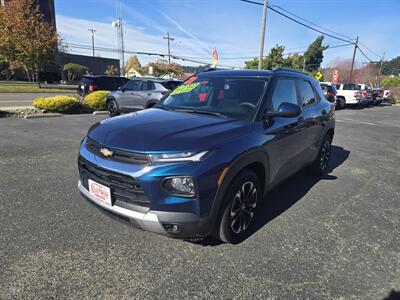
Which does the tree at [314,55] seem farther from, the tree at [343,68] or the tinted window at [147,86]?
the tinted window at [147,86]

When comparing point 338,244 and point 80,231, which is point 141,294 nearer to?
point 80,231

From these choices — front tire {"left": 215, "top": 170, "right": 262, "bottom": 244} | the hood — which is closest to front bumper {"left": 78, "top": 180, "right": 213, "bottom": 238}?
front tire {"left": 215, "top": 170, "right": 262, "bottom": 244}

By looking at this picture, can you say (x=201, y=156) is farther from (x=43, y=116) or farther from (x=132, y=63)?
(x=132, y=63)

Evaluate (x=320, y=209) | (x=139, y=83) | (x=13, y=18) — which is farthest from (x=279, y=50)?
(x=320, y=209)

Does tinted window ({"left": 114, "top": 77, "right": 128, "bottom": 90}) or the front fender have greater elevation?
tinted window ({"left": 114, "top": 77, "right": 128, "bottom": 90})

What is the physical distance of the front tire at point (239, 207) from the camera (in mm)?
2549

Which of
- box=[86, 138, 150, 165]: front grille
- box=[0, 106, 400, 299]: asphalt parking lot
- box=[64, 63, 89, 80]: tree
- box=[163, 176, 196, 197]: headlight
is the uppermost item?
box=[64, 63, 89, 80]: tree

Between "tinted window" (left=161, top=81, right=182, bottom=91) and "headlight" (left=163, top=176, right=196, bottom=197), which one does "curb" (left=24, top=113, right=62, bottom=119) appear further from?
"headlight" (left=163, top=176, right=196, bottom=197)

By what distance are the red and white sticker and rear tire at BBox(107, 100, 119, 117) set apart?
8.73 meters

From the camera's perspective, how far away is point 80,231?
114 inches

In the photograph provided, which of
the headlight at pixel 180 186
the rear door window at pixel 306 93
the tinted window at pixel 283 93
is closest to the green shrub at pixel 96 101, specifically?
the rear door window at pixel 306 93

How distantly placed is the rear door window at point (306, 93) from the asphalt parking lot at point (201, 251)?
4.54 ft

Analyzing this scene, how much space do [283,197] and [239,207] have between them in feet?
5.06

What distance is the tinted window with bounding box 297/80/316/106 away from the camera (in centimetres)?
403
